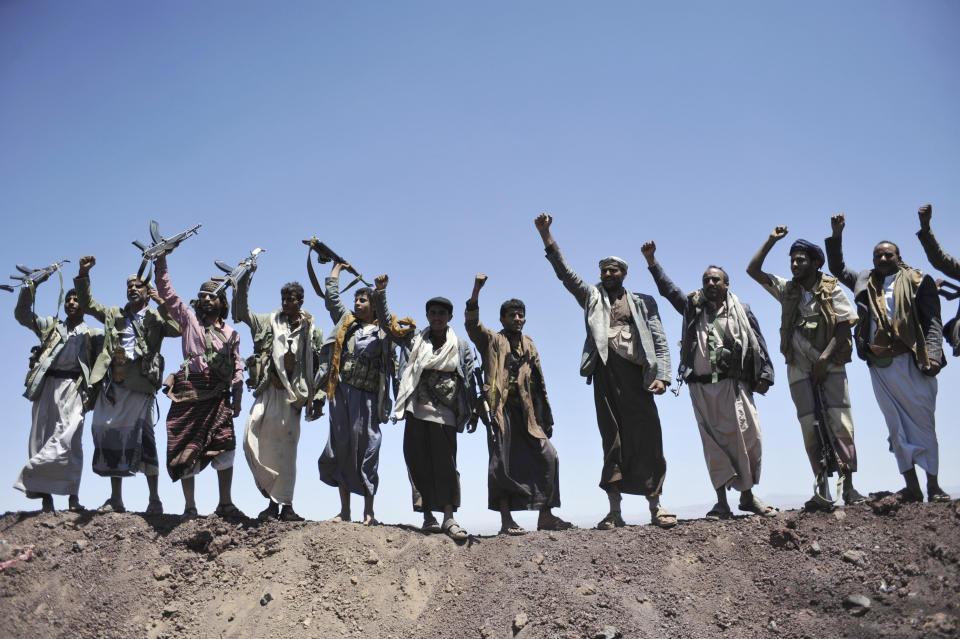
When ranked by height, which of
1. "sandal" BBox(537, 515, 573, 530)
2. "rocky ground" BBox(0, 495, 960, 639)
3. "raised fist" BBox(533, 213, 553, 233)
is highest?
"raised fist" BBox(533, 213, 553, 233)

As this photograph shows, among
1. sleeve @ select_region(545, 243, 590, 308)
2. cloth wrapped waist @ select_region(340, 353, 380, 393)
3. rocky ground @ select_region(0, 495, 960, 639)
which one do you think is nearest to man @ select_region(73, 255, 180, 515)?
rocky ground @ select_region(0, 495, 960, 639)

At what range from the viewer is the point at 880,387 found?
6672mm

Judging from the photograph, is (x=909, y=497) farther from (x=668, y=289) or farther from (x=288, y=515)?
(x=288, y=515)

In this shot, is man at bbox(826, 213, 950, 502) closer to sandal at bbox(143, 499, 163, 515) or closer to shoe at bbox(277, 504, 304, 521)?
shoe at bbox(277, 504, 304, 521)

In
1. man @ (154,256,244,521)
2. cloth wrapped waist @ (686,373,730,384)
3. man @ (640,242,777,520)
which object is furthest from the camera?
man @ (154,256,244,521)

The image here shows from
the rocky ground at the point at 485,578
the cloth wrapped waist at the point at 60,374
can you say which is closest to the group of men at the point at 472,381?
the cloth wrapped waist at the point at 60,374

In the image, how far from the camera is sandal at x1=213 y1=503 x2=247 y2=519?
24.7 feet

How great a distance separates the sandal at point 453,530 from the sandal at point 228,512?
212 centimetres

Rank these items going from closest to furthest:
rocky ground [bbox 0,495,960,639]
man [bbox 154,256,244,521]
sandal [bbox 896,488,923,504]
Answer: rocky ground [bbox 0,495,960,639] → sandal [bbox 896,488,923,504] → man [bbox 154,256,244,521]

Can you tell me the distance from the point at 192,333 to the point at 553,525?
13.9 feet

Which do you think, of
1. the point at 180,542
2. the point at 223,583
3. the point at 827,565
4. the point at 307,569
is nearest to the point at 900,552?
the point at 827,565

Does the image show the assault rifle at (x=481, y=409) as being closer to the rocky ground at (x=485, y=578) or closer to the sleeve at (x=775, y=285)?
the rocky ground at (x=485, y=578)

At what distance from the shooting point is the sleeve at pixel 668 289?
732 centimetres

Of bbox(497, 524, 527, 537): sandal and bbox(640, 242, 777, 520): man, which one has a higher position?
bbox(640, 242, 777, 520): man
